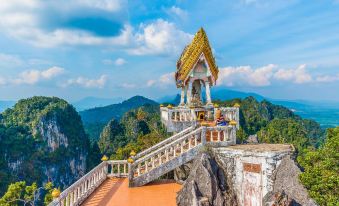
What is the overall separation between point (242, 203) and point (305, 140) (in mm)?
39899

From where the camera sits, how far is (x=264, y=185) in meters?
9.28

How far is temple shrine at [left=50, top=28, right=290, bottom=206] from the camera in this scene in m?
9.55

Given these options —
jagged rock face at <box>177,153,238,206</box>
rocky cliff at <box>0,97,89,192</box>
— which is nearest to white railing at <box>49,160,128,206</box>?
jagged rock face at <box>177,153,238,206</box>

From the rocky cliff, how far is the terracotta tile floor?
1743 inches

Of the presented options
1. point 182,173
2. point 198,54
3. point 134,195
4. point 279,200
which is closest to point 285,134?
point 198,54

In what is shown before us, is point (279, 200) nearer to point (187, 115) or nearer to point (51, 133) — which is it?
point (187, 115)

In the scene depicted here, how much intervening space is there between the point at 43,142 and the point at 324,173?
62919mm

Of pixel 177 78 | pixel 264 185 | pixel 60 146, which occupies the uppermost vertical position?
pixel 177 78

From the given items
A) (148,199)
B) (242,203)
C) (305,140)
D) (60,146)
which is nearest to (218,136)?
(242,203)

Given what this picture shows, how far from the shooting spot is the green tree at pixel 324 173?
→ 8.02 metres

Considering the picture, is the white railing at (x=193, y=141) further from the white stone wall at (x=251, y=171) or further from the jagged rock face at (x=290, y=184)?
the jagged rock face at (x=290, y=184)

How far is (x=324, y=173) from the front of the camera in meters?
8.23

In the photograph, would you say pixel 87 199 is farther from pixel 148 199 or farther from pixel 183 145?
pixel 183 145

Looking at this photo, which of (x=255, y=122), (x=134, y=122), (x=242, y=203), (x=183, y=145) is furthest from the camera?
(x=255, y=122)
